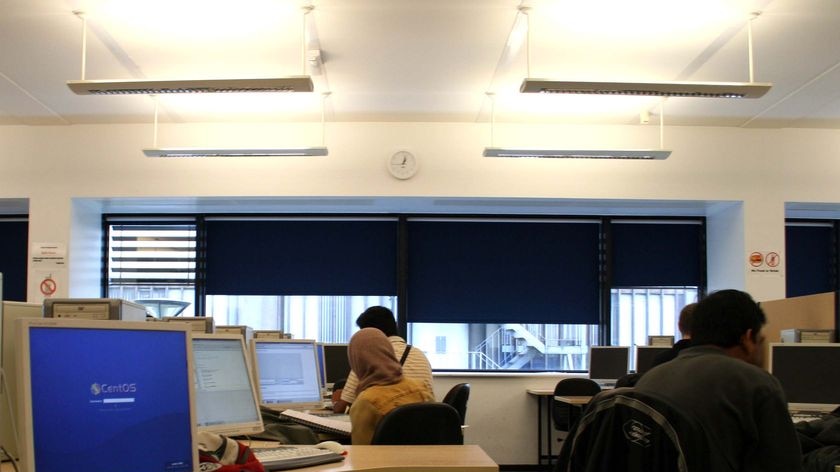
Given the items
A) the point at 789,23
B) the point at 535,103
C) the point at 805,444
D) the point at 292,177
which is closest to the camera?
the point at 805,444

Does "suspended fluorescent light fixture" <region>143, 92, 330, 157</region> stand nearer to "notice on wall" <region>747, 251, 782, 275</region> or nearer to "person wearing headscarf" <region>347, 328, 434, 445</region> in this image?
"person wearing headscarf" <region>347, 328, 434, 445</region>

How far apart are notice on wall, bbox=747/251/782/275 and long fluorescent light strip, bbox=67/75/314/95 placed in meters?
4.20

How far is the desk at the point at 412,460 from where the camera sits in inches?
91.4

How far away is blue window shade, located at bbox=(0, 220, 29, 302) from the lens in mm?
8492

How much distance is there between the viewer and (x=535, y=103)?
6.72m

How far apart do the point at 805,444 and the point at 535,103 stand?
404 cm

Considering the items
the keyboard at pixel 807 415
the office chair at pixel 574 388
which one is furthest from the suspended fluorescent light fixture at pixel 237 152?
the keyboard at pixel 807 415

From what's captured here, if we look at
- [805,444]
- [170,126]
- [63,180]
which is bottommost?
[805,444]

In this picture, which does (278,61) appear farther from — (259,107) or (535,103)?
(535,103)

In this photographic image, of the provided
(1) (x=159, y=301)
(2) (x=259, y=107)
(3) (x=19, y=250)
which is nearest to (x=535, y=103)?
(2) (x=259, y=107)

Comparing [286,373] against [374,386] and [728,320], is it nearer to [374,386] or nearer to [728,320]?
[374,386]

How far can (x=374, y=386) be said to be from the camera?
333cm

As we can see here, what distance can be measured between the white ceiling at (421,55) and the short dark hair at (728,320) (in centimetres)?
283

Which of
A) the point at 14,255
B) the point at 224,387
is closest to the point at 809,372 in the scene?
the point at 224,387
